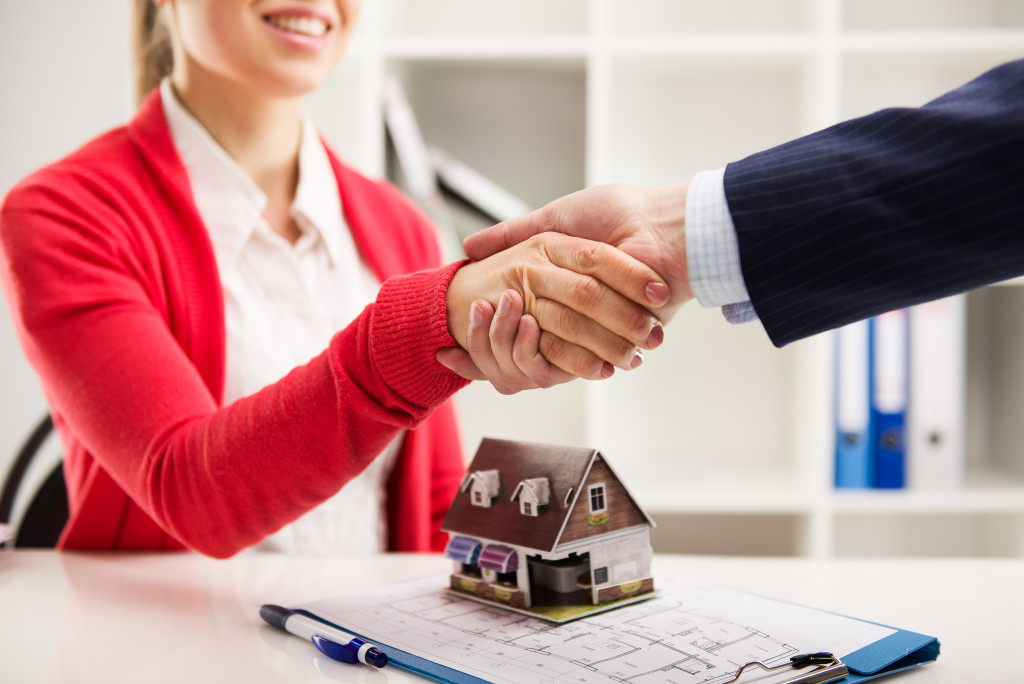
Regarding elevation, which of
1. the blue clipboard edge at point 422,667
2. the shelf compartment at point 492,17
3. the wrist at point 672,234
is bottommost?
the blue clipboard edge at point 422,667

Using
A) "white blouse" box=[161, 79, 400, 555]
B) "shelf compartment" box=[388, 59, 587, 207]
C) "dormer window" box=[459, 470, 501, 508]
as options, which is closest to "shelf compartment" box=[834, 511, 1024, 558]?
"shelf compartment" box=[388, 59, 587, 207]

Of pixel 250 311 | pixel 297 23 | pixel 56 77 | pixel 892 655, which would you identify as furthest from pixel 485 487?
pixel 56 77

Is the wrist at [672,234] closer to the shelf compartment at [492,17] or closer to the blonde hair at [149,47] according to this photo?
the blonde hair at [149,47]

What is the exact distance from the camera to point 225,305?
3.80 ft

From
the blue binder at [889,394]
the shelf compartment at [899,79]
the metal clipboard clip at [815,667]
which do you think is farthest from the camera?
the shelf compartment at [899,79]

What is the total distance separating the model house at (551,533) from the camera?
747mm

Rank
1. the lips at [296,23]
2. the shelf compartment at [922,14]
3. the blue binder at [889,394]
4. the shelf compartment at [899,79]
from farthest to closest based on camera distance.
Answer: the shelf compartment at [922,14], the shelf compartment at [899,79], the blue binder at [889,394], the lips at [296,23]

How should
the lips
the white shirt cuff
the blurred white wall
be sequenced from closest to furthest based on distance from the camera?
the white shirt cuff → the lips → the blurred white wall

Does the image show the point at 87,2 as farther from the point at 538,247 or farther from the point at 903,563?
the point at 903,563

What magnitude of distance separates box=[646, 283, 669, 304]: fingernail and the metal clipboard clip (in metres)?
0.31

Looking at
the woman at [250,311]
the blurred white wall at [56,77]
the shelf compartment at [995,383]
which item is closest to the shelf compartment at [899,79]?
the shelf compartment at [995,383]

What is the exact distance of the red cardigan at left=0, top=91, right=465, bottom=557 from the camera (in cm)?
83

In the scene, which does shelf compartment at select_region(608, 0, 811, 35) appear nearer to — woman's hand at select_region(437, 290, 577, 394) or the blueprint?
woman's hand at select_region(437, 290, 577, 394)

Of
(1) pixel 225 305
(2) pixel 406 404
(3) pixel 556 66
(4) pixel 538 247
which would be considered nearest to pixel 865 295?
(4) pixel 538 247
